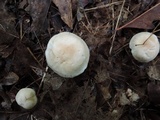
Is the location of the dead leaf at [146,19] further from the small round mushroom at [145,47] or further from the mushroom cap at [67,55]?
the mushroom cap at [67,55]

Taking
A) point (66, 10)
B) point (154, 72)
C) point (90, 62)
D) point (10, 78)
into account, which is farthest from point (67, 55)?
point (154, 72)

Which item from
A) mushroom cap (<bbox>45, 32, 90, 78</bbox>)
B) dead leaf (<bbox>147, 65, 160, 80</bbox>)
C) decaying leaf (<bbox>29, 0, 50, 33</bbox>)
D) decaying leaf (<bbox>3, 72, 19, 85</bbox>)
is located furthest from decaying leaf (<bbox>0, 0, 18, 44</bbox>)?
dead leaf (<bbox>147, 65, 160, 80</bbox>)

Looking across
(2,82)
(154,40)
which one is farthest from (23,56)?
(154,40)

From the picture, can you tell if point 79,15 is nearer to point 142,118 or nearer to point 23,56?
point 23,56

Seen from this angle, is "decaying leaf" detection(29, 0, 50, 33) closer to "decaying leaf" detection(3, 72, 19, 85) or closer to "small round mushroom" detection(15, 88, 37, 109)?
"decaying leaf" detection(3, 72, 19, 85)

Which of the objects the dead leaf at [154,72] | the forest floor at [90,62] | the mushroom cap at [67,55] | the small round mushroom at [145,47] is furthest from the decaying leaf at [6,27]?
the dead leaf at [154,72]

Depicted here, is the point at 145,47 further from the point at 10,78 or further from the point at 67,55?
the point at 10,78
